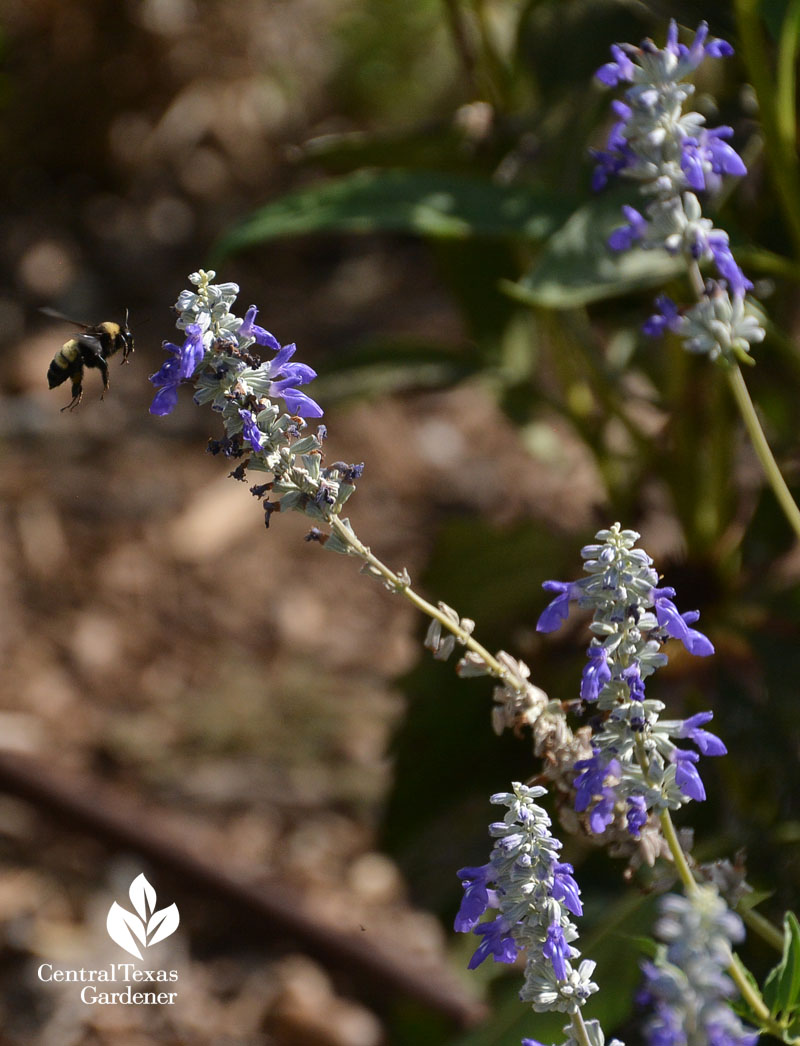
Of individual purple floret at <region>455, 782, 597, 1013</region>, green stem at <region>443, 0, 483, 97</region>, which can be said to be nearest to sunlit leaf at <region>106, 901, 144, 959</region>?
individual purple floret at <region>455, 782, 597, 1013</region>

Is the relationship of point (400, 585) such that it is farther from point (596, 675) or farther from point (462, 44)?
point (462, 44)

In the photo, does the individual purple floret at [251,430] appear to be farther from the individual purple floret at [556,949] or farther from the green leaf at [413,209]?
the green leaf at [413,209]

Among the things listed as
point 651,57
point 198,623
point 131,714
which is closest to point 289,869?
point 131,714

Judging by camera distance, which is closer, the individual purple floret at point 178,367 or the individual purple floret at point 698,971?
the individual purple floret at point 698,971

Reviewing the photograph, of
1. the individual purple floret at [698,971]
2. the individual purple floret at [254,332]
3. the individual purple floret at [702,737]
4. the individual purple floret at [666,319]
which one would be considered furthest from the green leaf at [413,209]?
the individual purple floret at [698,971]

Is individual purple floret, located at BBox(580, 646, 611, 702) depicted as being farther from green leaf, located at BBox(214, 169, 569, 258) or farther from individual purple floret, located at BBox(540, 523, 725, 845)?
green leaf, located at BBox(214, 169, 569, 258)

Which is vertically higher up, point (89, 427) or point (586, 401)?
point (89, 427)

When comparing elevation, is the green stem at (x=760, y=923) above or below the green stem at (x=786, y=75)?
below

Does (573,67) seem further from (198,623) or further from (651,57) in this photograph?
(198,623)
